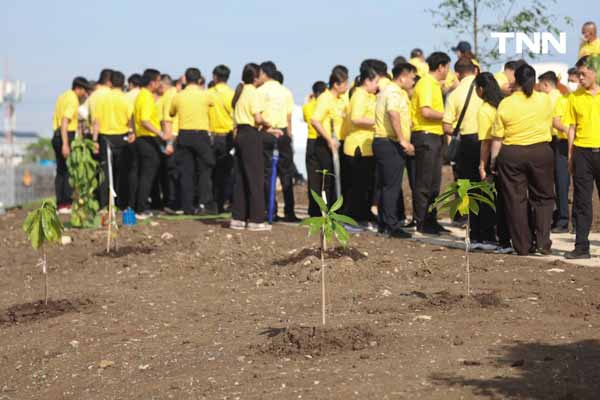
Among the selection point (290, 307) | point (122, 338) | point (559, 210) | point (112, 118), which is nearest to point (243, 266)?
A: point (290, 307)

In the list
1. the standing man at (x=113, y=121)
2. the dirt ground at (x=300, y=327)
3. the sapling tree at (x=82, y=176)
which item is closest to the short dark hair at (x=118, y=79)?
the standing man at (x=113, y=121)

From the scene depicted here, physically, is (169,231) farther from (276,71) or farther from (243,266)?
(243,266)

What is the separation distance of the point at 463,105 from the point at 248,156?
3044mm

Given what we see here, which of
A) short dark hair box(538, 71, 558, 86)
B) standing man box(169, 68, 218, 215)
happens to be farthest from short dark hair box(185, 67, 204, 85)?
short dark hair box(538, 71, 558, 86)

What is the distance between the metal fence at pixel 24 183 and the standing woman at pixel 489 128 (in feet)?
50.6

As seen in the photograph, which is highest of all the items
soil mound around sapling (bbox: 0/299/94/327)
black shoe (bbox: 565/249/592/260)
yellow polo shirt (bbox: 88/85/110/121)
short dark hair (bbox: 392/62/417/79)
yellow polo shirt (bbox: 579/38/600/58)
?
yellow polo shirt (bbox: 579/38/600/58)

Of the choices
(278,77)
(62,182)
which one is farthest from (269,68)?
(62,182)

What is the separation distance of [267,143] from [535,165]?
4.64 m

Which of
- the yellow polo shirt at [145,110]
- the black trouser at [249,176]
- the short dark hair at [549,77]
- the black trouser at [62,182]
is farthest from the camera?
the black trouser at [62,182]

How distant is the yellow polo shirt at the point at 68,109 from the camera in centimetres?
1827

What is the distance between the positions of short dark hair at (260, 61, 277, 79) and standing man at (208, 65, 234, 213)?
85.4 inches

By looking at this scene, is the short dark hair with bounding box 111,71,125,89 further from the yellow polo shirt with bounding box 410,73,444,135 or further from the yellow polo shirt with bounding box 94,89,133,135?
the yellow polo shirt with bounding box 410,73,444,135

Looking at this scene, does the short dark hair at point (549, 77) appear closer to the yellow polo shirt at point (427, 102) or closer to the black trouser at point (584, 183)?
the yellow polo shirt at point (427, 102)

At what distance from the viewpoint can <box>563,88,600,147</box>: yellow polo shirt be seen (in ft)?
37.4
